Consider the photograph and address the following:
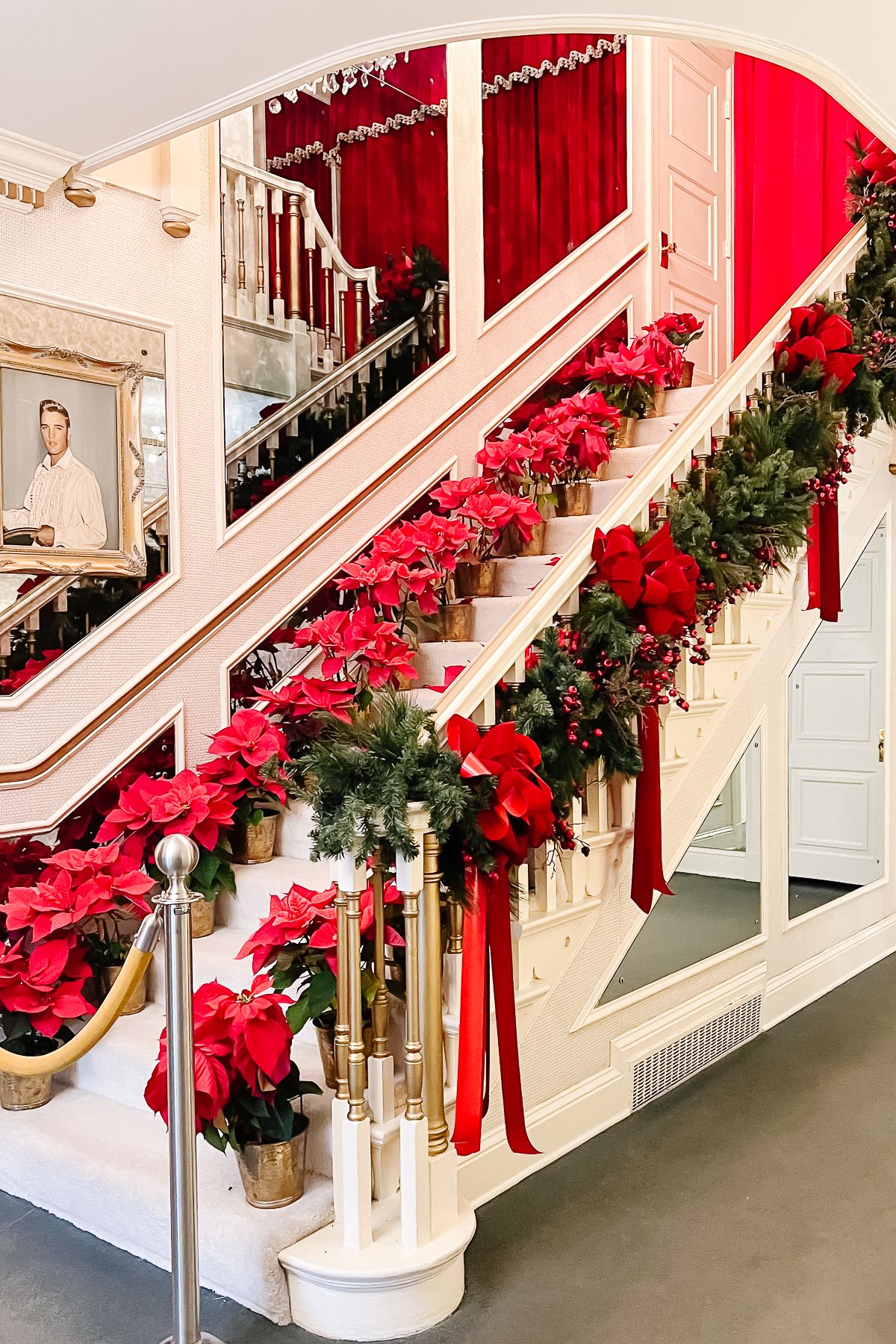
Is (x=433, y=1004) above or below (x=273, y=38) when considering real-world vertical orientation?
below

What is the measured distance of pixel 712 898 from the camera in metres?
3.50

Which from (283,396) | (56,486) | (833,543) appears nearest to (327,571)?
(283,396)

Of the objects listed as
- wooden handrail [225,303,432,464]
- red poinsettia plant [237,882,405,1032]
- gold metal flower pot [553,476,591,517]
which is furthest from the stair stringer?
wooden handrail [225,303,432,464]

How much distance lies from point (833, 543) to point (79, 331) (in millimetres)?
2445

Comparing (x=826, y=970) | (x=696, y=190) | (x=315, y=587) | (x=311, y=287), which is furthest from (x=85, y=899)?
(x=696, y=190)

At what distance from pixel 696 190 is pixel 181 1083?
5677mm

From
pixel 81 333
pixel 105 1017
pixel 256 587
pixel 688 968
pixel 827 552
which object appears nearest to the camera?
pixel 105 1017

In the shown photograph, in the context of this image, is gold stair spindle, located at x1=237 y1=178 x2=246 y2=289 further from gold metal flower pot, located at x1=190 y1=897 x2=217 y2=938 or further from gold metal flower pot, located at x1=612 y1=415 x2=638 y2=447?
gold metal flower pot, located at x1=190 y1=897 x2=217 y2=938

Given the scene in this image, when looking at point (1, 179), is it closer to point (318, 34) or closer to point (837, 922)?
point (318, 34)

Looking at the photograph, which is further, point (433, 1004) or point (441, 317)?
point (441, 317)

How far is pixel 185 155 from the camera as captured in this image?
11.4ft

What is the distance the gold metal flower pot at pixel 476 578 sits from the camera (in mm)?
4098

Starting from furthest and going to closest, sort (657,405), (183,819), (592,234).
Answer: (592,234) < (657,405) < (183,819)

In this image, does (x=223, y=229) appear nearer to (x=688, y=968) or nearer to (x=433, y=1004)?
(x=433, y=1004)
